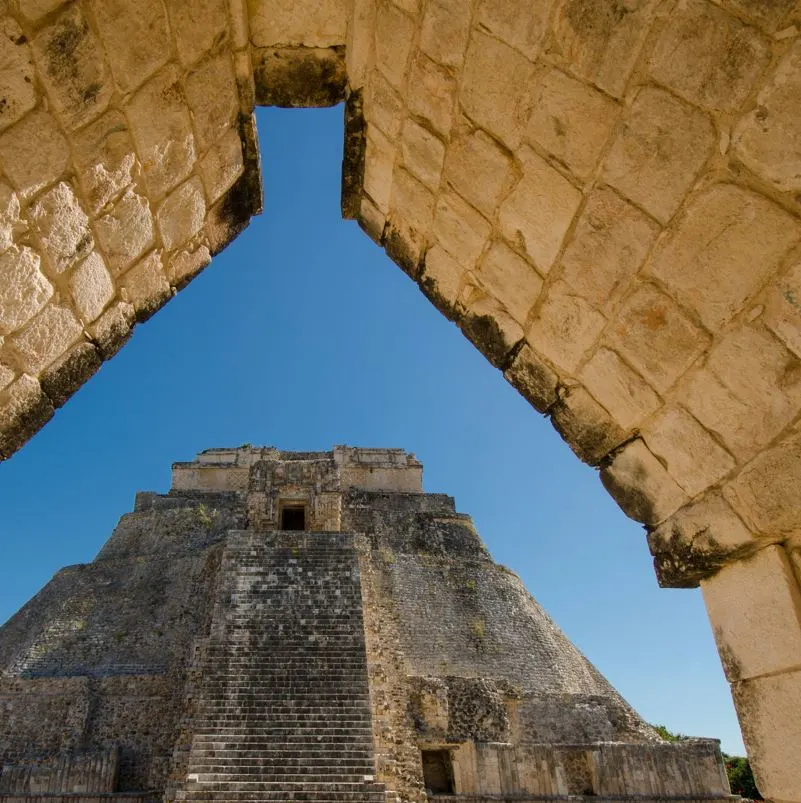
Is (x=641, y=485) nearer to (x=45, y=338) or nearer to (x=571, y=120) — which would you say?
(x=571, y=120)

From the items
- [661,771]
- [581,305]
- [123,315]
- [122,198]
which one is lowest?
[661,771]

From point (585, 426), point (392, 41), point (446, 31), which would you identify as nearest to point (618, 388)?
point (585, 426)

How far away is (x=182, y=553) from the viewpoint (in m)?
19.6

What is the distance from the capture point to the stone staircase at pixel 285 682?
8312 mm

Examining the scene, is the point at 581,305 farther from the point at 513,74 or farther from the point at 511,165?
the point at 513,74

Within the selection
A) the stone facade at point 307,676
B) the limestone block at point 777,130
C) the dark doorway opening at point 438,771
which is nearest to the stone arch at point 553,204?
the limestone block at point 777,130

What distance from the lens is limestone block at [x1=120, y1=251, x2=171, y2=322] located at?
204 cm

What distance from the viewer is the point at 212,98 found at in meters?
1.99

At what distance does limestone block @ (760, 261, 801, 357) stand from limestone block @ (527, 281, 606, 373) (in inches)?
18.2

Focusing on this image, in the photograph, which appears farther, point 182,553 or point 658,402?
point 182,553

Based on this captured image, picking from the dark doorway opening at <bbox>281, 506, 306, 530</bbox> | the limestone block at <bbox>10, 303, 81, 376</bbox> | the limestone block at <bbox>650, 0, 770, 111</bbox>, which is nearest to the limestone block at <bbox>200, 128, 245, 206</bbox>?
the limestone block at <bbox>10, 303, 81, 376</bbox>

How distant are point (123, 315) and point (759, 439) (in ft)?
6.32

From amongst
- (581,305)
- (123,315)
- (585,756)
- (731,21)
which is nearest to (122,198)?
(123,315)

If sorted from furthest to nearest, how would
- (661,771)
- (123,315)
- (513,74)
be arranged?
(661,771) < (123,315) < (513,74)
